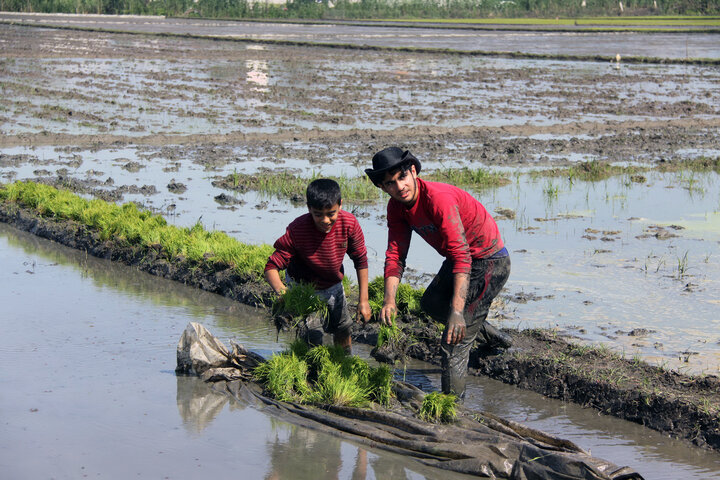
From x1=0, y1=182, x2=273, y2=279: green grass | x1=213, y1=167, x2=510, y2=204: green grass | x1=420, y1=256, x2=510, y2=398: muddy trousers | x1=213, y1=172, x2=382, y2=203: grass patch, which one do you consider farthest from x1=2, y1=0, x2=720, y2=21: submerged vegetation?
x1=420, y1=256, x2=510, y2=398: muddy trousers

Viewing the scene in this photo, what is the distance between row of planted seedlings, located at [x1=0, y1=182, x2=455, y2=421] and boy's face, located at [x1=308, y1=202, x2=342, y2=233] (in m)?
0.34

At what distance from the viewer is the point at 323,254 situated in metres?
4.89

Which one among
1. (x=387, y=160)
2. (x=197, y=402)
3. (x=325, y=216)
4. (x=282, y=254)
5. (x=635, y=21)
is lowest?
(x=197, y=402)

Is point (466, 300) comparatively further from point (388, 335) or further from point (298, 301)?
point (298, 301)

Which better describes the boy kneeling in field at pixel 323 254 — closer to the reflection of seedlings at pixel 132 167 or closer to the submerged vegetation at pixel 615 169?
the submerged vegetation at pixel 615 169

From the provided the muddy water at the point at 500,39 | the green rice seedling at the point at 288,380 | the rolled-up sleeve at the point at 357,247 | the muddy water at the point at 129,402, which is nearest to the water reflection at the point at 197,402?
the muddy water at the point at 129,402

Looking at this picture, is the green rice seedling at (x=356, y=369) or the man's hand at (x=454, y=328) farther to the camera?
the green rice seedling at (x=356, y=369)

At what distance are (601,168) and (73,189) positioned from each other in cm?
669

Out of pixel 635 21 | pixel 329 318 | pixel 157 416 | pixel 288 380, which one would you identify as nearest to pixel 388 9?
pixel 635 21

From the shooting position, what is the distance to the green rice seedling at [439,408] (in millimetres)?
4422

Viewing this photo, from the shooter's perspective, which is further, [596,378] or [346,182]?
[346,182]

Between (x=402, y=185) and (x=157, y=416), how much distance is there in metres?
1.77

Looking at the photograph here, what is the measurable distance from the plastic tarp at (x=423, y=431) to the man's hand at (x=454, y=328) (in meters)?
0.39

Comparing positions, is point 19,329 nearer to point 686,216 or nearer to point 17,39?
point 686,216
